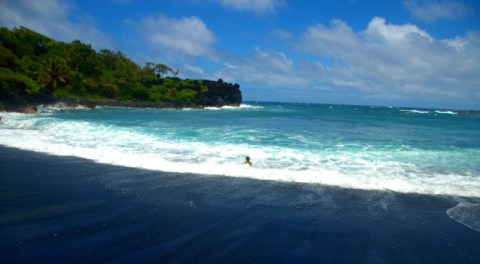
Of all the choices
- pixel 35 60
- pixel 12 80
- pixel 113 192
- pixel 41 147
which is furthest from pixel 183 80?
pixel 113 192

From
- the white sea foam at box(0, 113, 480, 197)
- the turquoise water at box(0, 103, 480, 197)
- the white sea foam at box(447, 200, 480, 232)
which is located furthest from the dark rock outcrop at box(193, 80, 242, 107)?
the white sea foam at box(447, 200, 480, 232)

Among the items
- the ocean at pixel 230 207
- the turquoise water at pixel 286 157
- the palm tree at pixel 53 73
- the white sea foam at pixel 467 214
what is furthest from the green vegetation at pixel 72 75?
the white sea foam at pixel 467 214

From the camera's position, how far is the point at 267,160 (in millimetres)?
13883

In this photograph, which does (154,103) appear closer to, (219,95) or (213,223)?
(219,95)

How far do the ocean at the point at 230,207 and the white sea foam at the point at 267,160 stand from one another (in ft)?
0.25

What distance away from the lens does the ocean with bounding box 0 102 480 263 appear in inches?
217

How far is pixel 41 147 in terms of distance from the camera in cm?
1425

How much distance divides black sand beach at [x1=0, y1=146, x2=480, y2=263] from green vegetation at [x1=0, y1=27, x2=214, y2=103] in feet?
122

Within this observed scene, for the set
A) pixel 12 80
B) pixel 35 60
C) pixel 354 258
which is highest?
pixel 35 60

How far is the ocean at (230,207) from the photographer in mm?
5512

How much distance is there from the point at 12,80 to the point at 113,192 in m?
39.9

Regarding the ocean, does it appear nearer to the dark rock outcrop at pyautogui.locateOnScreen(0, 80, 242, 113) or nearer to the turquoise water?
the turquoise water

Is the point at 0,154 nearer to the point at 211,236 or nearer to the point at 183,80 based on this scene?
the point at 211,236

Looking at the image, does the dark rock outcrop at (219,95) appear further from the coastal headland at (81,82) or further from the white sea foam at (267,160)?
the white sea foam at (267,160)
